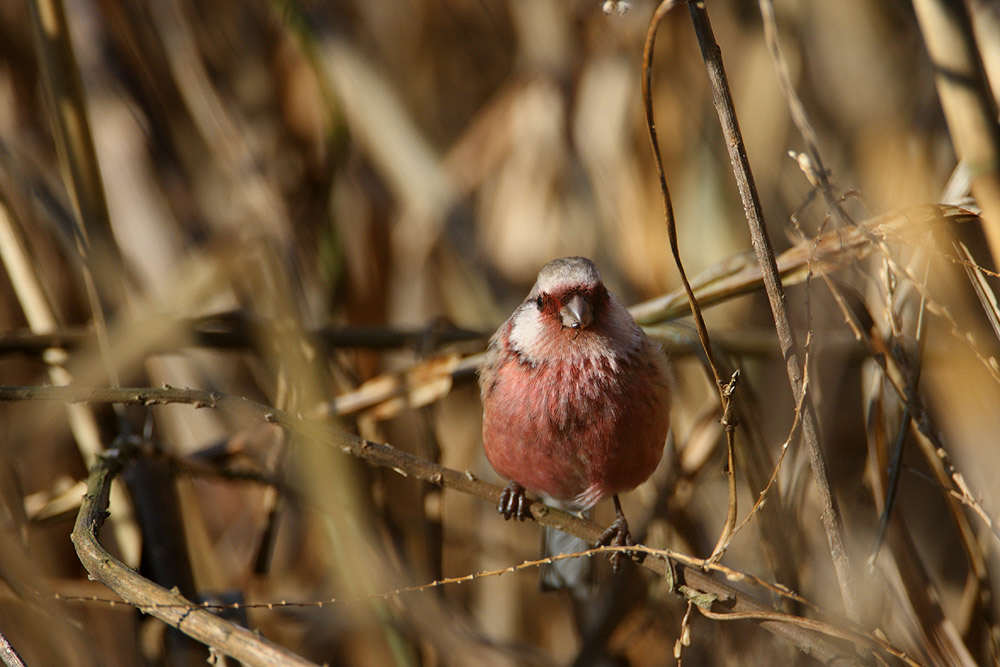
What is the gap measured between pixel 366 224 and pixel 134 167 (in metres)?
0.96

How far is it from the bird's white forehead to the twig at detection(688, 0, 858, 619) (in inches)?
28.1

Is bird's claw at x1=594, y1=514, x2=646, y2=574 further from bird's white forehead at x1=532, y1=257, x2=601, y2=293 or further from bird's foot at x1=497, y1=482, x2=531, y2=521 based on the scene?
bird's white forehead at x1=532, y1=257, x2=601, y2=293

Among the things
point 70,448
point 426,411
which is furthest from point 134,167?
point 426,411

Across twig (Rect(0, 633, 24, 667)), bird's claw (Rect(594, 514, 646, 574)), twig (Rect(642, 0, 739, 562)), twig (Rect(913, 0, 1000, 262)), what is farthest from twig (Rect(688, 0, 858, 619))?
twig (Rect(0, 633, 24, 667))

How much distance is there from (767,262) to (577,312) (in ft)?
2.60

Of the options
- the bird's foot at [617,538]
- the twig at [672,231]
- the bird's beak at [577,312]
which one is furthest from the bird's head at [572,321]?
the twig at [672,231]

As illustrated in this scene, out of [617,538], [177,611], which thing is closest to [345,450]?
[177,611]

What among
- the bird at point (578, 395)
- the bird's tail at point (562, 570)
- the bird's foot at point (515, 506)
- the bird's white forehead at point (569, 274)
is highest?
the bird's white forehead at point (569, 274)

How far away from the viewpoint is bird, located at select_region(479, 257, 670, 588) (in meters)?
2.16

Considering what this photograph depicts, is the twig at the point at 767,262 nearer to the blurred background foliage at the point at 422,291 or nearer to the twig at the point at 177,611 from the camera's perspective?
the blurred background foliage at the point at 422,291

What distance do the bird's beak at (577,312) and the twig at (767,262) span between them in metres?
0.68

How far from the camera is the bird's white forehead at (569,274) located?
214cm

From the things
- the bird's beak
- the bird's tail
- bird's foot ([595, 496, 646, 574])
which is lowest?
the bird's tail

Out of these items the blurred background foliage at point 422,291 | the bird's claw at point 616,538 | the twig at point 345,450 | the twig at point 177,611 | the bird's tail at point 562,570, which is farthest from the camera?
the bird's tail at point 562,570
